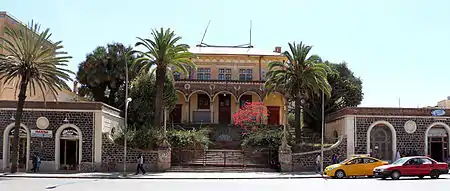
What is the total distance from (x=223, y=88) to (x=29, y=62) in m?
22.5

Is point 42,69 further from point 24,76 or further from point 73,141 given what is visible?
point 73,141

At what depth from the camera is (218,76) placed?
181 feet

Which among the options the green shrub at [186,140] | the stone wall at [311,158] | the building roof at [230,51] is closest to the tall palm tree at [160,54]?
the green shrub at [186,140]

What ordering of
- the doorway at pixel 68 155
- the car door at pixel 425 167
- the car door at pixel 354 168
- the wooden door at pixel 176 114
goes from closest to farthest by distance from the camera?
the car door at pixel 425 167
the car door at pixel 354 168
the doorway at pixel 68 155
the wooden door at pixel 176 114

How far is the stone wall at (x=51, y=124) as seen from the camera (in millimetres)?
35062

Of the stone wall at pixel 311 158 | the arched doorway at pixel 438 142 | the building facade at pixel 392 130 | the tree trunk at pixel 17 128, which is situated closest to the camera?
the tree trunk at pixel 17 128

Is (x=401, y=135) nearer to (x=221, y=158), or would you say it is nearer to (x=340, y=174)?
(x=340, y=174)

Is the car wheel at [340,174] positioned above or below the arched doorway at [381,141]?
below

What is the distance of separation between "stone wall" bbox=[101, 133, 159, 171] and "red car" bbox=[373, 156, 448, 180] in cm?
1548

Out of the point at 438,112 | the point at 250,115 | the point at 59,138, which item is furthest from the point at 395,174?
the point at 59,138

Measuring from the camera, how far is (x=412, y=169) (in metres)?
27.0

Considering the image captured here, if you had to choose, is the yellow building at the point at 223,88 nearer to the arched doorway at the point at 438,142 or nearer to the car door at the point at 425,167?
the arched doorway at the point at 438,142

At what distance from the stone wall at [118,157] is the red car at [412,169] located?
609 inches

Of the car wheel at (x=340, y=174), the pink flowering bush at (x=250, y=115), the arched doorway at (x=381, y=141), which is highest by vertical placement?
the pink flowering bush at (x=250, y=115)
